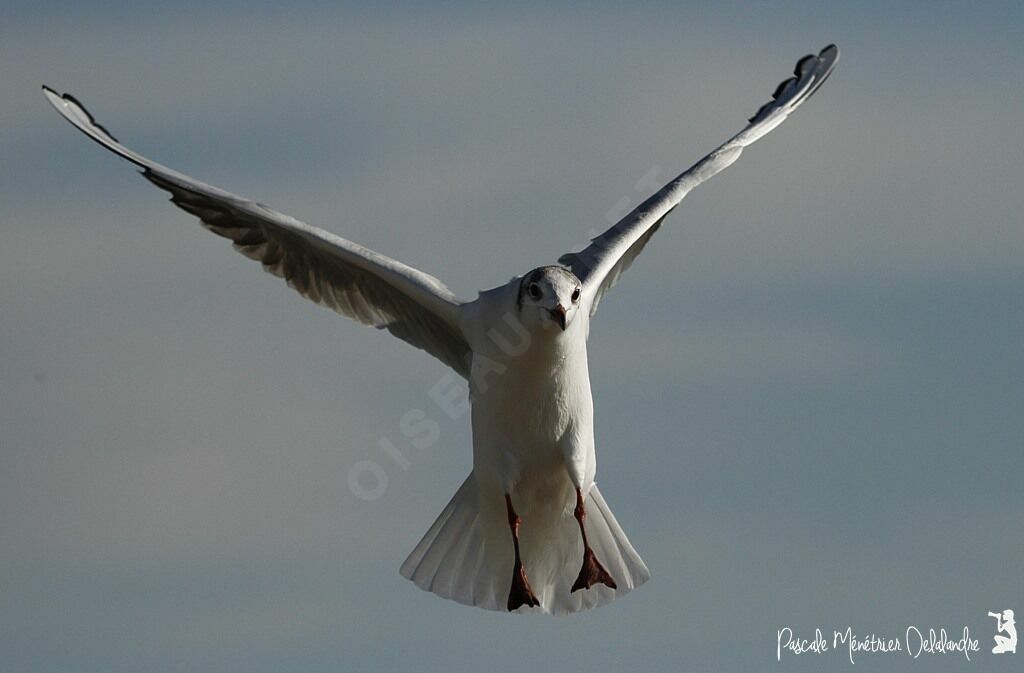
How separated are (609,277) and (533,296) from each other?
93.0 inches

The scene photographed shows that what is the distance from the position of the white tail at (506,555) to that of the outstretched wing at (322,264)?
991mm

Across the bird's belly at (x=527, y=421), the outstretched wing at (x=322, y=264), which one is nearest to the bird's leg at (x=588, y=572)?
the bird's belly at (x=527, y=421)

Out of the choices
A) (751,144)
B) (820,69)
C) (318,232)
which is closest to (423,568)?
(318,232)

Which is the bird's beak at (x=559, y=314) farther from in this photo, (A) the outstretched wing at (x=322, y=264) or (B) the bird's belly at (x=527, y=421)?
(A) the outstretched wing at (x=322, y=264)

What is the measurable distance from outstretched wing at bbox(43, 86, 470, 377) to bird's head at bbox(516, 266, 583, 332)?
1.14 meters

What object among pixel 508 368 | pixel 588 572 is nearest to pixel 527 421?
pixel 508 368

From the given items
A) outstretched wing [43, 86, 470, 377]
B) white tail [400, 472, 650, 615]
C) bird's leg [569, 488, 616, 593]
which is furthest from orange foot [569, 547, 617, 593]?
outstretched wing [43, 86, 470, 377]

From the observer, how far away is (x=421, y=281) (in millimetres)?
12461

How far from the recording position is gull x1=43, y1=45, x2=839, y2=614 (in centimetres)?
1162

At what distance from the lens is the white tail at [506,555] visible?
1249cm

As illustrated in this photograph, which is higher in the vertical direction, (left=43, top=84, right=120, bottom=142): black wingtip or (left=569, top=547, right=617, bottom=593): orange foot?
(left=43, top=84, right=120, bottom=142): black wingtip

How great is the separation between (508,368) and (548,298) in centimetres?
62

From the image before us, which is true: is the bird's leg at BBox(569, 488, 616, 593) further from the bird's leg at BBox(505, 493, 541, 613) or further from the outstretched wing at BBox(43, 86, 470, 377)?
the outstretched wing at BBox(43, 86, 470, 377)

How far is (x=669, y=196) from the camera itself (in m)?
13.1
